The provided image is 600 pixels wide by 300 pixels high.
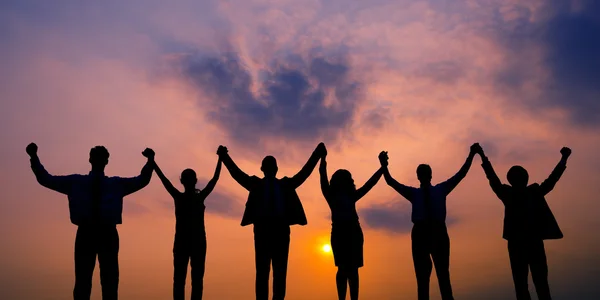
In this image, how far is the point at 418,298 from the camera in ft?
29.5

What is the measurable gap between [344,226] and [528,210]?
10.8 feet

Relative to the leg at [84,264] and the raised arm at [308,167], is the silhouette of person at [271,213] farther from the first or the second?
the leg at [84,264]

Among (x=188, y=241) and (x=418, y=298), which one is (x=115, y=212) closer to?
(x=188, y=241)

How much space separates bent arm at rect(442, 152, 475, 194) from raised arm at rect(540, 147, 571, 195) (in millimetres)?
1335

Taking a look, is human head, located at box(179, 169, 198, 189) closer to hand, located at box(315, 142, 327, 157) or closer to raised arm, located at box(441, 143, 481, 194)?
hand, located at box(315, 142, 327, 157)

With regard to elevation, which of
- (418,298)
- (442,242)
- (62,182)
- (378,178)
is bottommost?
(418,298)

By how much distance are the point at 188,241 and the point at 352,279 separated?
3.09 m

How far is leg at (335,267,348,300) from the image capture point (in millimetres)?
8898

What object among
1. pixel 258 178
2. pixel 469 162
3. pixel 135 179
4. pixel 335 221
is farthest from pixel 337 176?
pixel 135 179

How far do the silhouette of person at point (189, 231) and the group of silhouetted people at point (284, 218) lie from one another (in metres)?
0.02

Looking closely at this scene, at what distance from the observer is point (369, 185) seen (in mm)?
9562

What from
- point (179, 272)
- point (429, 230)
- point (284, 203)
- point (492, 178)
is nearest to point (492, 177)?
point (492, 178)

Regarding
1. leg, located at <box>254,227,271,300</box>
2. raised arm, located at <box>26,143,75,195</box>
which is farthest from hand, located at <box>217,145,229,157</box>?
raised arm, located at <box>26,143,75,195</box>

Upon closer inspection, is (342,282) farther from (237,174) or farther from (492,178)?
(492,178)
